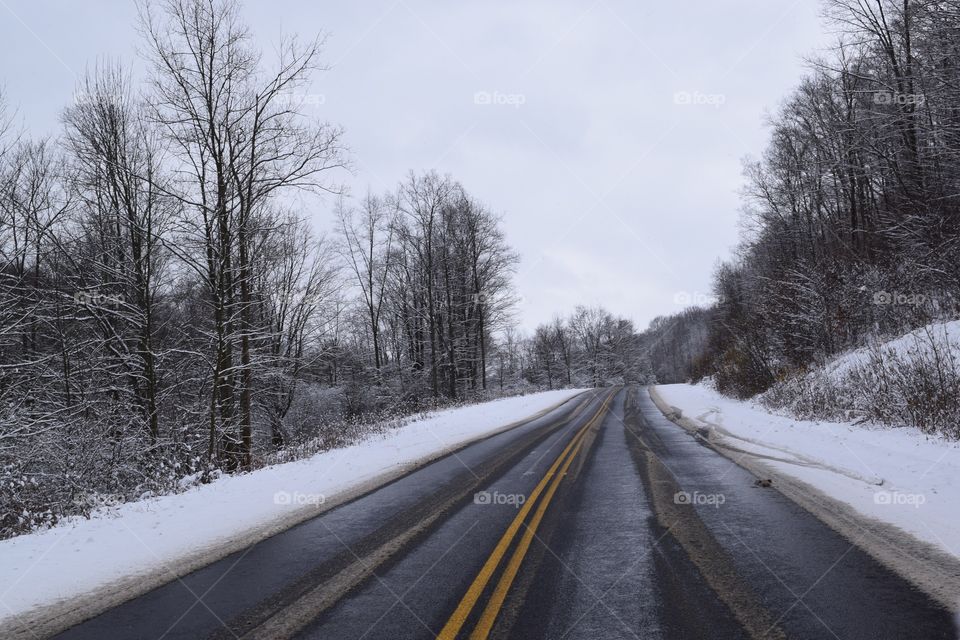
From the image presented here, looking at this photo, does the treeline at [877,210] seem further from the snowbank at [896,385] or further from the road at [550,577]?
the road at [550,577]

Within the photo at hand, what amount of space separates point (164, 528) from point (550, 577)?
17.3 ft

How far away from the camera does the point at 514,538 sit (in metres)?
5.75

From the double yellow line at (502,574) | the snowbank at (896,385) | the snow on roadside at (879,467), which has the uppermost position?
the snowbank at (896,385)

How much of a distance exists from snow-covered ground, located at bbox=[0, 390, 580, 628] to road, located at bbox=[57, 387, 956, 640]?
756mm

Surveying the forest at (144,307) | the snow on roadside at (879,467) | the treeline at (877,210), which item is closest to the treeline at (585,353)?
the treeline at (877,210)

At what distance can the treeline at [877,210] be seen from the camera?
14.3 metres

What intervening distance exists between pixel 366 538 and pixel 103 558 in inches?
113

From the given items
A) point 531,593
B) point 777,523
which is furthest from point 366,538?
point 777,523

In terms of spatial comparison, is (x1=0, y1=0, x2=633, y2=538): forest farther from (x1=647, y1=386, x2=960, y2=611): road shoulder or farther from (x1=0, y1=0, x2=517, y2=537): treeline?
(x1=647, y1=386, x2=960, y2=611): road shoulder

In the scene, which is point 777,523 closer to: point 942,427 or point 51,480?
point 942,427

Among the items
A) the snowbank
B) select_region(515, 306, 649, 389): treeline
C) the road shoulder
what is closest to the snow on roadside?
the road shoulder

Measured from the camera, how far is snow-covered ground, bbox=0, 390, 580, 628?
199 inches

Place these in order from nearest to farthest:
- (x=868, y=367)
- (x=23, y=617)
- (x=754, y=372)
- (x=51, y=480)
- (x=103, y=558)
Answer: (x=23, y=617) → (x=103, y=558) → (x=51, y=480) → (x=868, y=367) → (x=754, y=372)

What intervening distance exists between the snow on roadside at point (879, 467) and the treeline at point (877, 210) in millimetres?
5437
